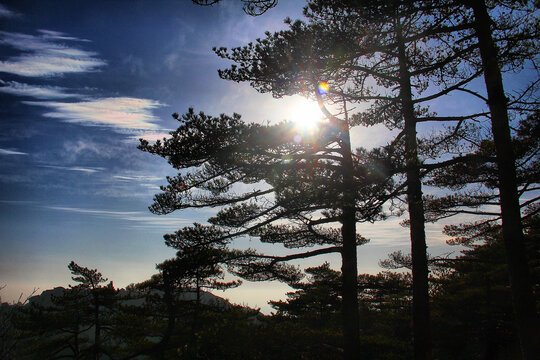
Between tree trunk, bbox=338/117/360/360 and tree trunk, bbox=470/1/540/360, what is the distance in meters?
3.06

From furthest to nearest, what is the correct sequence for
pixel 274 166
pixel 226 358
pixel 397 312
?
pixel 397 312 → pixel 226 358 → pixel 274 166

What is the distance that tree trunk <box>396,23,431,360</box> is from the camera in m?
7.36

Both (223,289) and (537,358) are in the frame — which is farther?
(223,289)

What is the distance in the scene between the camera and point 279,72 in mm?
7816

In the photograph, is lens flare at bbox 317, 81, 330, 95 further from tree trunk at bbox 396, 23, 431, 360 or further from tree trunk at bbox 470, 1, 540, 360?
tree trunk at bbox 470, 1, 540, 360

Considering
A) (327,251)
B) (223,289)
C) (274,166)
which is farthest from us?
(223,289)

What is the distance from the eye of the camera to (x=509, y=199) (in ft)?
19.1

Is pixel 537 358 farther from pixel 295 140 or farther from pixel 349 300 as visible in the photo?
pixel 295 140

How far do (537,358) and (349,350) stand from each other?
411 cm

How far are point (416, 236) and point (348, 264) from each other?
199cm

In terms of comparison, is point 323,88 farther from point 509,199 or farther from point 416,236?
point 509,199

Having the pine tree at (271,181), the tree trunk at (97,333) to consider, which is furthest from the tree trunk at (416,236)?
the tree trunk at (97,333)

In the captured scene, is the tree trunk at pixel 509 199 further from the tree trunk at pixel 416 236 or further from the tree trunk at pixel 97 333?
the tree trunk at pixel 97 333

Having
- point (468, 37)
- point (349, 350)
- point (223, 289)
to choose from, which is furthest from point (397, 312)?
point (468, 37)
